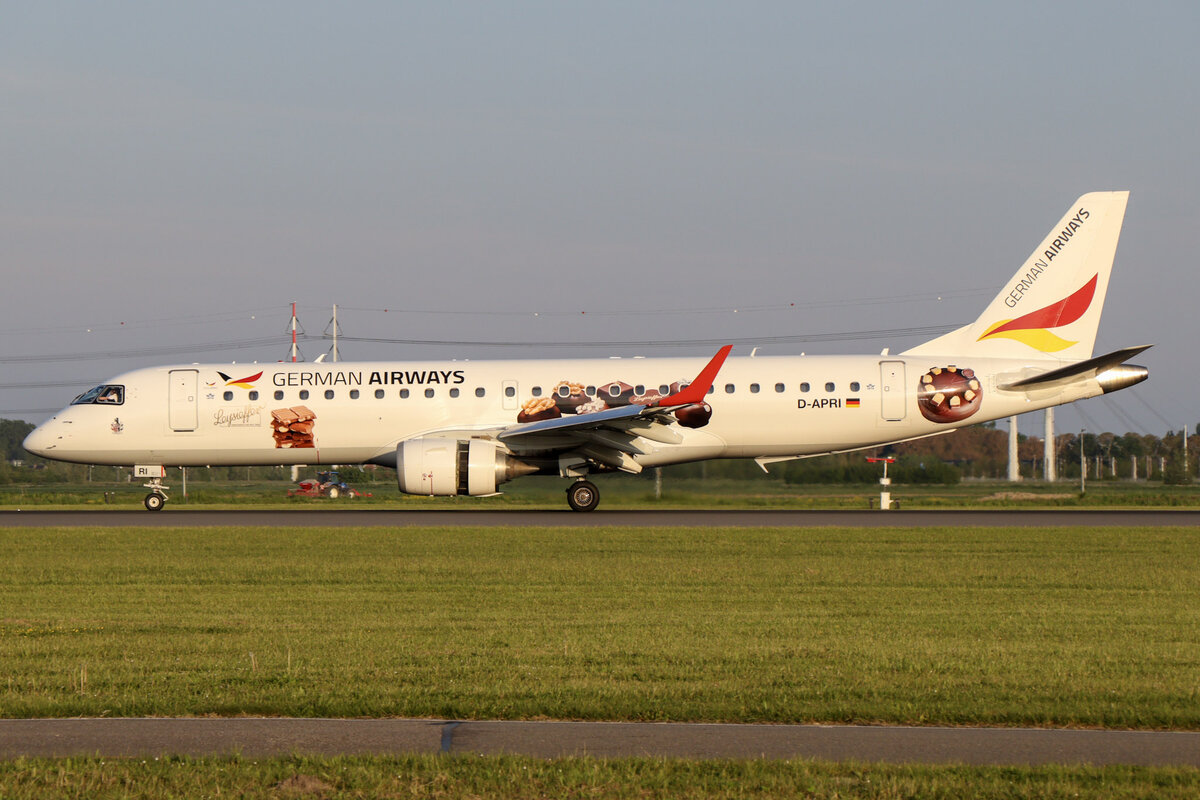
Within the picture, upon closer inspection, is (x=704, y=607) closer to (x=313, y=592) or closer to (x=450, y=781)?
(x=313, y=592)

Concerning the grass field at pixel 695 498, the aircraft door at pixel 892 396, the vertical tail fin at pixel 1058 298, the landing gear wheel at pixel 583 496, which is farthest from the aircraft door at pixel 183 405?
the vertical tail fin at pixel 1058 298

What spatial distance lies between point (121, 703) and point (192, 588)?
23.9 ft

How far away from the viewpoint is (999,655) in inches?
397

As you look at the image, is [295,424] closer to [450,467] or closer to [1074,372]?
[450,467]

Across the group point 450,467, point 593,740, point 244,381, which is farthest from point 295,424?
point 593,740

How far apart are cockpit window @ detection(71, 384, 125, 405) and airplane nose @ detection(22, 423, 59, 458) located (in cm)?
101

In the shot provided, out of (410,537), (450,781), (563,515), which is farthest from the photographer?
(563,515)

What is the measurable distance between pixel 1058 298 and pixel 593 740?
25752 mm

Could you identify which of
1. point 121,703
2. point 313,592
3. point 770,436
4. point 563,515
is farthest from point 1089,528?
point 121,703

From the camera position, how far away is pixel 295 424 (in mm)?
29547

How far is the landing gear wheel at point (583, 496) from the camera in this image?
28891 millimetres

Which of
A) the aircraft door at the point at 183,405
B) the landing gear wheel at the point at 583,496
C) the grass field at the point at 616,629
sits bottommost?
the grass field at the point at 616,629

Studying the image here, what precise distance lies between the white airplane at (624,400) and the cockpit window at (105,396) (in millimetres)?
57

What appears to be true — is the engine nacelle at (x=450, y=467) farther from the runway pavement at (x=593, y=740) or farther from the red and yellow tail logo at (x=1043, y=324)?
the runway pavement at (x=593, y=740)
